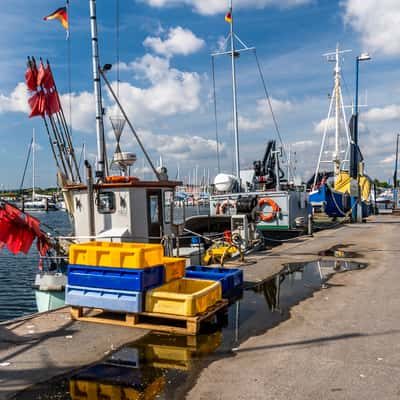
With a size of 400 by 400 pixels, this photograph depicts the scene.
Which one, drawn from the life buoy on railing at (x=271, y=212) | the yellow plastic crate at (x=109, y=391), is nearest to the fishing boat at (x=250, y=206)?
the life buoy on railing at (x=271, y=212)

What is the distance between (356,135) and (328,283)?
24.7m

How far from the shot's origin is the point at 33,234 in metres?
8.28

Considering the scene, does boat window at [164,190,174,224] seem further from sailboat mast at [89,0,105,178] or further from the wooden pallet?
the wooden pallet

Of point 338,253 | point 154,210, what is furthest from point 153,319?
point 338,253

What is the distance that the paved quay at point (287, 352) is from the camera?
465cm

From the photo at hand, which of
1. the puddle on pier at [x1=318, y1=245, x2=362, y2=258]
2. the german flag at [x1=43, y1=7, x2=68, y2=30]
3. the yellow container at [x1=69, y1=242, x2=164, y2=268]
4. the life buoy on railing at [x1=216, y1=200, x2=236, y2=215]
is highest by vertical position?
the german flag at [x1=43, y1=7, x2=68, y2=30]

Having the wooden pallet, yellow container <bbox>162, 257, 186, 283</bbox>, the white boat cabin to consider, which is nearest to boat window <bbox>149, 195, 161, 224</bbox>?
the white boat cabin

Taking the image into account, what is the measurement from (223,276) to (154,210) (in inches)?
159

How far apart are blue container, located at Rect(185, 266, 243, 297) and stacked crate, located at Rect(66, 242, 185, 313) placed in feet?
5.21

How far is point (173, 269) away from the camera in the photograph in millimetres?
7625

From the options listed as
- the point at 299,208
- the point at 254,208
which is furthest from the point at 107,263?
the point at 299,208

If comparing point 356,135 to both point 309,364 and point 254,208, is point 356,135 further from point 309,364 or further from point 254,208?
point 309,364

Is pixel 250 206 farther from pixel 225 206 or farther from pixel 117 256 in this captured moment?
pixel 117 256

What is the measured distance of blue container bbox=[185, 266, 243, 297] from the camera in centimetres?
851
